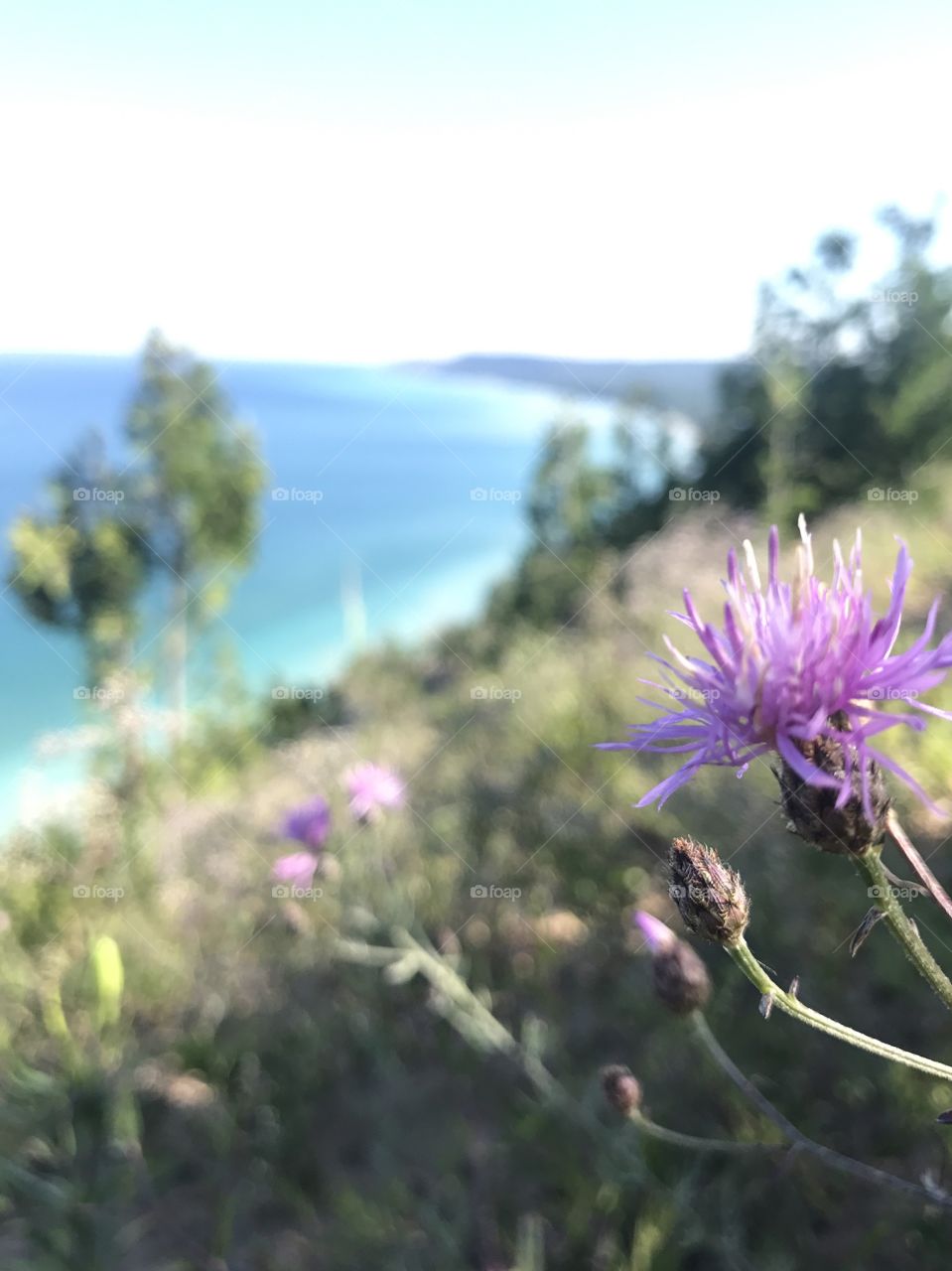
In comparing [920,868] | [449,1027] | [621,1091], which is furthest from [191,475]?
[920,868]

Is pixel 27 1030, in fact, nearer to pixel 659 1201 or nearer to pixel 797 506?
pixel 659 1201

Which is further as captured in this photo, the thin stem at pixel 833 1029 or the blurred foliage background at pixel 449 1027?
the blurred foliage background at pixel 449 1027

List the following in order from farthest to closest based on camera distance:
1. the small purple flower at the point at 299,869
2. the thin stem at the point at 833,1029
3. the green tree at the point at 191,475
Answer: the green tree at the point at 191,475 → the small purple flower at the point at 299,869 → the thin stem at the point at 833,1029

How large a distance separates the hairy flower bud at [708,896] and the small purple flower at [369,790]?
221 cm

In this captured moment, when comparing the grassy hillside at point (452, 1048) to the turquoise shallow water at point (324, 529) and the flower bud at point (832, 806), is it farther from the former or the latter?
the turquoise shallow water at point (324, 529)

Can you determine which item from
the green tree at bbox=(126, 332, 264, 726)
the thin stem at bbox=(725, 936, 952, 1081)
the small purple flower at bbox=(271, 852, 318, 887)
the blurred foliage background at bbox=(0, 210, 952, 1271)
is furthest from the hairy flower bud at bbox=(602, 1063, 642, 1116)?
the green tree at bbox=(126, 332, 264, 726)

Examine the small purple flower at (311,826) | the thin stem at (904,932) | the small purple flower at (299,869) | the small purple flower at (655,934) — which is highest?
the thin stem at (904,932)

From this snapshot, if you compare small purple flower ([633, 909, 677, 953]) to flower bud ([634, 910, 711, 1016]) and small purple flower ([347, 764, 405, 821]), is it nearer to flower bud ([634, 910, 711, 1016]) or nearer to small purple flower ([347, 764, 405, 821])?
flower bud ([634, 910, 711, 1016])

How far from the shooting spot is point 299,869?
296 cm

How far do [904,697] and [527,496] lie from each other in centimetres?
2503

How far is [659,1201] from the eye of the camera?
247cm

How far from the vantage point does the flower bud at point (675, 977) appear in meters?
1.66

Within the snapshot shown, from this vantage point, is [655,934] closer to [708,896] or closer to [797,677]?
[708,896]

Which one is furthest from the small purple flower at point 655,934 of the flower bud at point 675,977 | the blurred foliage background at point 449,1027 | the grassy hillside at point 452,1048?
the blurred foliage background at point 449,1027
